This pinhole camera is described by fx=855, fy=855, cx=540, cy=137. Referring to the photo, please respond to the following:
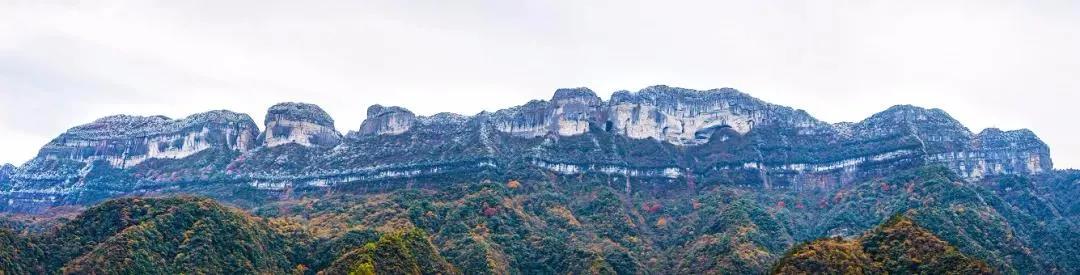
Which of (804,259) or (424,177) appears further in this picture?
(424,177)

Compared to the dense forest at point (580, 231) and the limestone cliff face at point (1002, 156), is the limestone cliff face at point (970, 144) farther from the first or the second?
the dense forest at point (580, 231)

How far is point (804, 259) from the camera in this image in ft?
334

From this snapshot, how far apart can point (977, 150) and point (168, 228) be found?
168 m

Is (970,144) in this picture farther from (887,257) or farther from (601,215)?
(887,257)

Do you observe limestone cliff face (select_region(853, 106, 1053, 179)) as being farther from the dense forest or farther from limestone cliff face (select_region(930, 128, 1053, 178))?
the dense forest

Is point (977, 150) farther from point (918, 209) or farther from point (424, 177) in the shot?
point (424, 177)

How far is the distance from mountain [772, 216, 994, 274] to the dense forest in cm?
24

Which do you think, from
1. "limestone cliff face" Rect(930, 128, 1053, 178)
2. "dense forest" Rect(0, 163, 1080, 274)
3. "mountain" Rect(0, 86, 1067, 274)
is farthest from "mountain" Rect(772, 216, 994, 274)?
"limestone cliff face" Rect(930, 128, 1053, 178)

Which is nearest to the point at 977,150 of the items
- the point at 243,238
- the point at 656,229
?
the point at 656,229

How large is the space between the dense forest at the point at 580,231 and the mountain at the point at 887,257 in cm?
24

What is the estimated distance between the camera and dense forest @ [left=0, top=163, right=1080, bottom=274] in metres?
105

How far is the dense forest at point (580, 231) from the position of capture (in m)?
105

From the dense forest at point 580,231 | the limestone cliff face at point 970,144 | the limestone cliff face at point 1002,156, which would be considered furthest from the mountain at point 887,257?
the limestone cliff face at point 1002,156

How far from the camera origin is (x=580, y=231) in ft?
498
